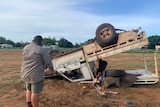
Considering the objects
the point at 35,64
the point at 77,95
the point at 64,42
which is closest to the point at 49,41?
the point at 64,42

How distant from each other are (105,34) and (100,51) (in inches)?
25.3

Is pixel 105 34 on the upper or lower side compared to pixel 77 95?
upper

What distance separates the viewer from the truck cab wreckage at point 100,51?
8.84 metres

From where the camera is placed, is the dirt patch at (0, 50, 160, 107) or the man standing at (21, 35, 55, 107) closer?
the man standing at (21, 35, 55, 107)

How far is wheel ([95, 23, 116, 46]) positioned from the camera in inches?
345

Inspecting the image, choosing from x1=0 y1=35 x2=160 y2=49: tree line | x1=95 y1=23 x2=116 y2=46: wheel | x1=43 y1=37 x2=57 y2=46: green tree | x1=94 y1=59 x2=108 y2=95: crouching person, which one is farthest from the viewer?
x1=43 y1=37 x2=57 y2=46: green tree

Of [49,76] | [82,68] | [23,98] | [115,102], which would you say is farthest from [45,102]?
[49,76]

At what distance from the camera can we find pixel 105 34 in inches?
348

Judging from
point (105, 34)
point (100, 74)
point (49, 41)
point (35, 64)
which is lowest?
point (100, 74)

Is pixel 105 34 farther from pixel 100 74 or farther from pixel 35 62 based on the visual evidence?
pixel 35 62

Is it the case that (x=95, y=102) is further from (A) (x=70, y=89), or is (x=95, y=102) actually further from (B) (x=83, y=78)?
(B) (x=83, y=78)

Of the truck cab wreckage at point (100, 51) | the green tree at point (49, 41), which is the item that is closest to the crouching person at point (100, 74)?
the truck cab wreckage at point (100, 51)

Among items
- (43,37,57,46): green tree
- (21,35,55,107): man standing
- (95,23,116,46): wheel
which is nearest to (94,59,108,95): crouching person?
(95,23,116,46): wheel

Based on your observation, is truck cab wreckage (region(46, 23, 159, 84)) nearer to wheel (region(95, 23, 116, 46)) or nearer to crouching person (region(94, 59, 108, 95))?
wheel (region(95, 23, 116, 46))
